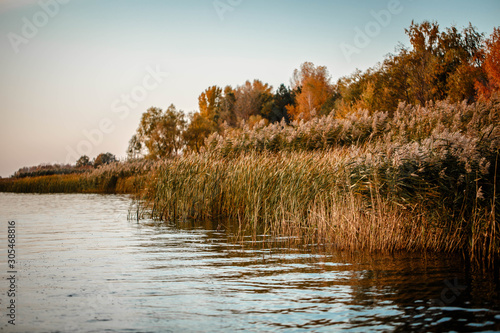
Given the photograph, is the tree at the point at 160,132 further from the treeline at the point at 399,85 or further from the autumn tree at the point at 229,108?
the autumn tree at the point at 229,108

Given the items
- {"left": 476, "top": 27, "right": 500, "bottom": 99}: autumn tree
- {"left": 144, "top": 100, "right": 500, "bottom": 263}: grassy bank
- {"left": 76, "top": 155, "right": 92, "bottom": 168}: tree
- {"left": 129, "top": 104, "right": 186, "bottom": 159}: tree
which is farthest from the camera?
{"left": 129, "top": 104, "right": 186, "bottom": 159}: tree

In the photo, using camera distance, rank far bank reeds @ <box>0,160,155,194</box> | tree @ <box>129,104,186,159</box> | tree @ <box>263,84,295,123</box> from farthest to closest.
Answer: tree @ <box>263,84,295,123</box> → tree @ <box>129,104,186,159</box> → far bank reeds @ <box>0,160,155,194</box>

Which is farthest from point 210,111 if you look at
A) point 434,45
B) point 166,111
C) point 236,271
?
point 236,271

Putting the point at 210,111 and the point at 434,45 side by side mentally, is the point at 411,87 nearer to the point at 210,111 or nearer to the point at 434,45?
the point at 434,45

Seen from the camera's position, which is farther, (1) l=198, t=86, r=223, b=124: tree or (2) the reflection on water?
(1) l=198, t=86, r=223, b=124: tree

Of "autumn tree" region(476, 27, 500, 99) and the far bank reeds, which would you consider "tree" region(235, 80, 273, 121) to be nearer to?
the far bank reeds

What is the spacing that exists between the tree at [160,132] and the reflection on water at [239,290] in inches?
1948

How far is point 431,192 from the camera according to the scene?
903cm

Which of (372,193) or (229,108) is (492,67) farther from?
(229,108)

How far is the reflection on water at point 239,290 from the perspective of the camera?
5.26m

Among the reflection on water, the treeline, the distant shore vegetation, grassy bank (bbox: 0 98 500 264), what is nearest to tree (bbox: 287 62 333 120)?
the treeline

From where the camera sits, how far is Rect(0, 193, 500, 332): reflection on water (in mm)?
5262

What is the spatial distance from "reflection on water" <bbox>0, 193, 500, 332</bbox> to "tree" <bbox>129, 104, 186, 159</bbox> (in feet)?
162

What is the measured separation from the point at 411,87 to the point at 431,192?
32.7m
